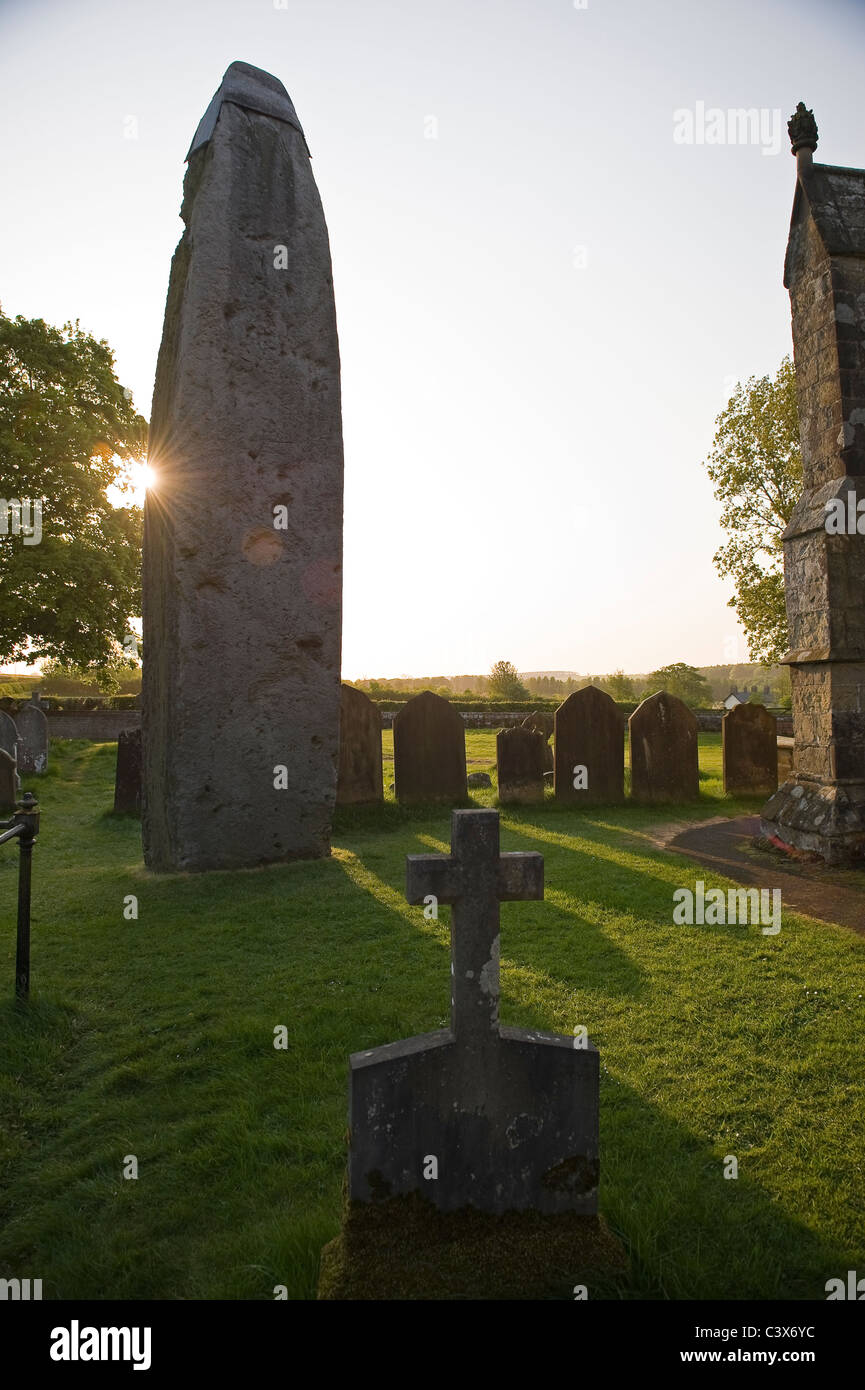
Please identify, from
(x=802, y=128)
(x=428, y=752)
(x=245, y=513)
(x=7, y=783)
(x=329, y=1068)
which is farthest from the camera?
(x=428, y=752)

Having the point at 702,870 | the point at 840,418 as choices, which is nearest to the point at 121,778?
the point at 702,870

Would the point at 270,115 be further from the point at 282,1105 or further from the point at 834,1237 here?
the point at 834,1237

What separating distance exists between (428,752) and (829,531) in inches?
197

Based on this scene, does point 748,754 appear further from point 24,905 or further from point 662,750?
point 24,905

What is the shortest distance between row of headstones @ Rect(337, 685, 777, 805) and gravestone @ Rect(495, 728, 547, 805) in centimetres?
1

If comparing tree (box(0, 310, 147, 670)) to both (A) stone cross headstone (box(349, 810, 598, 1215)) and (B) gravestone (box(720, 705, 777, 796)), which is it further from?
(A) stone cross headstone (box(349, 810, 598, 1215))

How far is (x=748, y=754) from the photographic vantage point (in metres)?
10.3

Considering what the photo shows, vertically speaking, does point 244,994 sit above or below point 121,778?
below

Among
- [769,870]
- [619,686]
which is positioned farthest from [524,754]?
[619,686]

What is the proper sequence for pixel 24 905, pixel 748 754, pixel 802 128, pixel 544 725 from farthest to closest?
pixel 544 725 < pixel 748 754 < pixel 802 128 < pixel 24 905

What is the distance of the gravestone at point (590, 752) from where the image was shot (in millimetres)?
9469

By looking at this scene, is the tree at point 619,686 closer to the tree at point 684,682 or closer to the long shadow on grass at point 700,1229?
the tree at point 684,682
